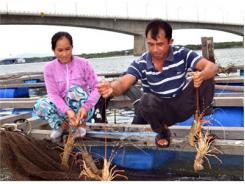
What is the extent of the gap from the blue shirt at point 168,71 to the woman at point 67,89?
2.26 feet

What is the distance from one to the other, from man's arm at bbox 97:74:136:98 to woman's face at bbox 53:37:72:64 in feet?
2.66

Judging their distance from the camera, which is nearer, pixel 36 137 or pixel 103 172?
pixel 103 172

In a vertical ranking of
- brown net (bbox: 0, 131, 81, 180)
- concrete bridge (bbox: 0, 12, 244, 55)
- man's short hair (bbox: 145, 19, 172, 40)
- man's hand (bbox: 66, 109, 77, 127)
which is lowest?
brown net (bbox: 0, 131, 81, 180)

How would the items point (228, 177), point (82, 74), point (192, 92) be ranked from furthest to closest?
1. point (82, 74)
2. point (228, 177)
3. point (192, 92)

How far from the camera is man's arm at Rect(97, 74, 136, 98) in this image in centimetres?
313

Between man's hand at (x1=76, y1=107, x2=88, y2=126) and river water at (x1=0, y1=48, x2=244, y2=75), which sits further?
river water at (x1=0, y1=48, x2=244, y2=75)

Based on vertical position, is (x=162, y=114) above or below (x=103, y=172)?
above

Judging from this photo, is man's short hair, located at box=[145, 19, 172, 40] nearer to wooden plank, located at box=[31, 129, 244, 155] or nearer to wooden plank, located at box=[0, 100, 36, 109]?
wooden plank, located at box=[31, 129, 244, 155]

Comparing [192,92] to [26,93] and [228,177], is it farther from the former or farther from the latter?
[26,93]

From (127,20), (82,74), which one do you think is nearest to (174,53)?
(82,74)

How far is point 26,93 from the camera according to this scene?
12.9 m

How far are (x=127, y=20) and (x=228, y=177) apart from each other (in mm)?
40276

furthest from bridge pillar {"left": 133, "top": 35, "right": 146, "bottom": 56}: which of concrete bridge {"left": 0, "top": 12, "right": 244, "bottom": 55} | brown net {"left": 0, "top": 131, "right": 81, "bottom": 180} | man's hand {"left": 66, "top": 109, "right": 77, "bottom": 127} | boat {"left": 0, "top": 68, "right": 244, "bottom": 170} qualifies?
man's hand {"left": 66, "top": 109, "right": 77, "bottom": 127}

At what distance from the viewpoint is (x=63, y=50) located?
388 centimetres
